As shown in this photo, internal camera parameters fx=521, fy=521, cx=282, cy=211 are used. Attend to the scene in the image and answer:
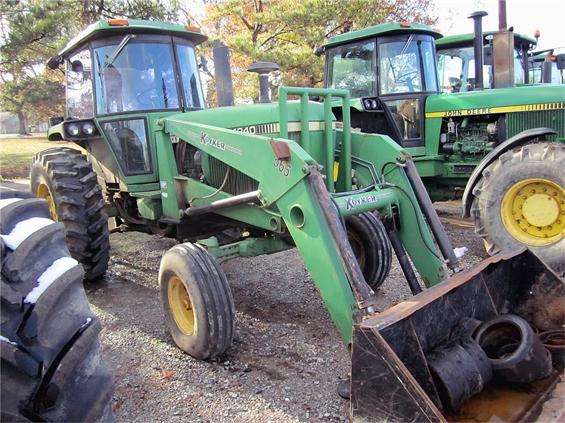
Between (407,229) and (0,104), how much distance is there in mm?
20070

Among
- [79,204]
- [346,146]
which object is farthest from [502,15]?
[79,204]

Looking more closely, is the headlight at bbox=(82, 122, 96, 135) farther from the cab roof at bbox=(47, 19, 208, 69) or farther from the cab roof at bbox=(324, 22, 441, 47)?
the cab roof at bbox=(324, 22, 441, 47)

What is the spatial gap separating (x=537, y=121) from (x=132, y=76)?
4.80 m

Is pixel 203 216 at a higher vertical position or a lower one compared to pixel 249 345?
higher

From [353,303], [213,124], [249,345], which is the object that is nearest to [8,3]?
[213,124]

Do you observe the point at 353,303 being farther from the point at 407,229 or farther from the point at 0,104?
the point at 0,104

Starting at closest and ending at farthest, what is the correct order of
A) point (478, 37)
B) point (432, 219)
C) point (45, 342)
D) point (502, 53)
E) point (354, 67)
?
point (45, 342) → point (432, 219) → point (478, 37) → point (502, 53) → point (354, 67)

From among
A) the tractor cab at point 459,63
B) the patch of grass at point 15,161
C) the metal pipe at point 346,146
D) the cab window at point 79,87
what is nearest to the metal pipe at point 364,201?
the metal pipe at point 346,146

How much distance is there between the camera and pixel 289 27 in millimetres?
16078

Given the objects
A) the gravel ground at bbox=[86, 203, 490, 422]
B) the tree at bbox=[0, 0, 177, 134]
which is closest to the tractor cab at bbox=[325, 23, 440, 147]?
the gravel ground at bbox=[86, 203, 490, 422]

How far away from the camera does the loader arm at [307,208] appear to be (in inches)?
115

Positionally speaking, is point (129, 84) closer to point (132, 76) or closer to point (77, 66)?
point (132, 76)

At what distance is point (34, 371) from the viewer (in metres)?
1.65

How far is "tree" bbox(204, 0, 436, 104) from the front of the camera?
1538cm
